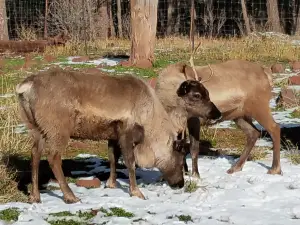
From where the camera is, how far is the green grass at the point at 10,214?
237 inches

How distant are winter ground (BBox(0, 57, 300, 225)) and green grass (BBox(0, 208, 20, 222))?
7 cm

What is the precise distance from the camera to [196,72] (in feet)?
25.8

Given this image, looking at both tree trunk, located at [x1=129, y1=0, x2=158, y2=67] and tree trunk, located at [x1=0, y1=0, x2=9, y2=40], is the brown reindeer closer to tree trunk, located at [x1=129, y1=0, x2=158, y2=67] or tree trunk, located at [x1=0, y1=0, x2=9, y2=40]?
tree trunk, located at [x1=129, y1=0, x2=158, y2=67]

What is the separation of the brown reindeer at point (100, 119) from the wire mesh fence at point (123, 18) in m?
13.8

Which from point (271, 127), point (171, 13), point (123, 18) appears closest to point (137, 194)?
point (271, 127)

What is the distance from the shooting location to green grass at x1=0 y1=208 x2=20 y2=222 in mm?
6027

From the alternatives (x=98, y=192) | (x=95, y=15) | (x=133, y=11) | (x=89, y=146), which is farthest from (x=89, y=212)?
(x=95, y=15)

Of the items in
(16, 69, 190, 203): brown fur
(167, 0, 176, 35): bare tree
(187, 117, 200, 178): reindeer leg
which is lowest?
(167, 0, 176, 35): bare tree

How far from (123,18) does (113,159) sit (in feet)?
79.7

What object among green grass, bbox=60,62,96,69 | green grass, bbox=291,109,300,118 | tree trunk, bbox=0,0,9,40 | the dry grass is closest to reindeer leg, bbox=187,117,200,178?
green grass, bbox=291,109,300,118

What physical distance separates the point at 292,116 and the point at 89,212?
5.56 m

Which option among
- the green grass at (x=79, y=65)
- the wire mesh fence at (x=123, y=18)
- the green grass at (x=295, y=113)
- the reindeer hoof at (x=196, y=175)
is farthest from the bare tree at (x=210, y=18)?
the reindeer hoof at (x=196, y=175)

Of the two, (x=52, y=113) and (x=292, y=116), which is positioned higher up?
(x=52, y=113)

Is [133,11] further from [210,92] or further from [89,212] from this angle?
[89,212]
